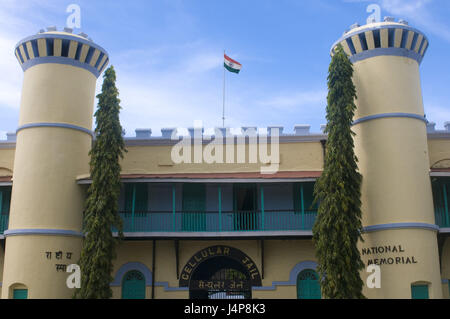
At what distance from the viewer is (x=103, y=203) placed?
21.7m

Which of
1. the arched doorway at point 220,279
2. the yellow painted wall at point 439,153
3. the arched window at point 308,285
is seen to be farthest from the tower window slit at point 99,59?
the yellow painted wall at point 439,153

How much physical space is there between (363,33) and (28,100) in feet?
48.1

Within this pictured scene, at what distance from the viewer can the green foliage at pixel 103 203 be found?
21.0 m

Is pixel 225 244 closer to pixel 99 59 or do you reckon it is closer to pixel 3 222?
pixel 3 222

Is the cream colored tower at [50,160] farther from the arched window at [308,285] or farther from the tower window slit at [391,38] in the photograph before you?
the tower window slit at [391,38]

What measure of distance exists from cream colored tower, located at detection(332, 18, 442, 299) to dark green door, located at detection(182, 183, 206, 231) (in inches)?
277

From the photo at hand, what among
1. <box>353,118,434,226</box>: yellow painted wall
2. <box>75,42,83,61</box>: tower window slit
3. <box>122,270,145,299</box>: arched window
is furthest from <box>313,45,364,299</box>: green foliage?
<box>75,42,83,61</box>: tower window slit

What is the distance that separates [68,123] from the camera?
24.3m

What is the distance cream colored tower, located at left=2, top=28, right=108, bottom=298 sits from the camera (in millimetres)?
22734

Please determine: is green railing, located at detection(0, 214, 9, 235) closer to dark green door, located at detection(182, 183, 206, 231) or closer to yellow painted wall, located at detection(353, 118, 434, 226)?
dark green door, located at detection(182, 183, 206, 231)

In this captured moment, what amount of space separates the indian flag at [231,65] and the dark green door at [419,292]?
1382cm

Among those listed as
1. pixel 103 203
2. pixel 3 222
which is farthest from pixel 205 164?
pixel 3 222
